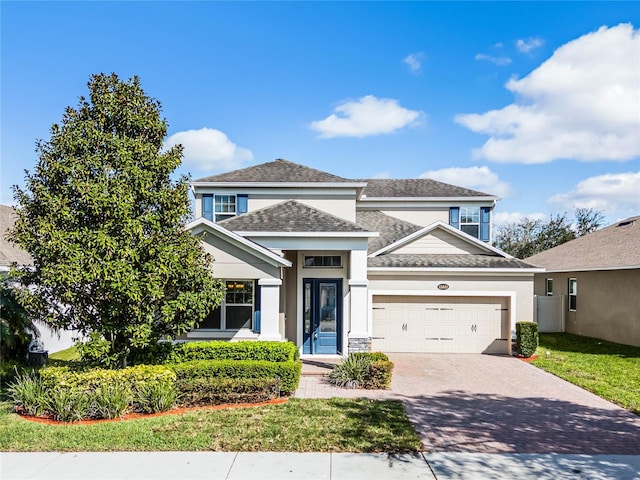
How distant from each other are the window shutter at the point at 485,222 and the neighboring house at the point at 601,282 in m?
4.41

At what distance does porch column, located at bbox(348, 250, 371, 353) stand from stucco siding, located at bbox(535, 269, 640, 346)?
11625 millimetres

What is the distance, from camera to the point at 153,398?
9203mm

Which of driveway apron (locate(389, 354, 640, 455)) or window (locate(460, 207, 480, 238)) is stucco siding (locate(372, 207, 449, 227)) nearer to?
window (locate(460, 207, 480, 238))

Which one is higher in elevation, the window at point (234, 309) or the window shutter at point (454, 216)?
the window shutter at point (454, 216)

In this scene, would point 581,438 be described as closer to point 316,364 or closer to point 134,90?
point 316,364

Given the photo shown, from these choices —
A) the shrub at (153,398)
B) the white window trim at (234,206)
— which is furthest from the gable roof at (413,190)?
the shrub at (153,398)

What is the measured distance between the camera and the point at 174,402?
31.5ft

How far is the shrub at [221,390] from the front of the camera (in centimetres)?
971

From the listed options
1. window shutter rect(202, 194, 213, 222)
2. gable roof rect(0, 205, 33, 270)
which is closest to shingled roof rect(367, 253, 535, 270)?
window shutter rect(202, 194, 213, 222)

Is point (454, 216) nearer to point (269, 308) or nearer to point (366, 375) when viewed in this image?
point (269, 308)

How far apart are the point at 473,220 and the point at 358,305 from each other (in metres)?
10.2

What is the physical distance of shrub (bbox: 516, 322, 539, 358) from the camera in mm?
16047

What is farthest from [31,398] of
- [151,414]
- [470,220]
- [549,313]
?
[549,313]

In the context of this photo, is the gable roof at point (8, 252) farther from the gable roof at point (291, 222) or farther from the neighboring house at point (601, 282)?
the neighboring house at point (601, 282)
